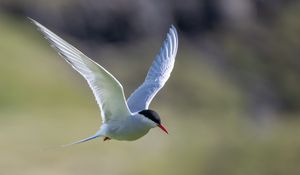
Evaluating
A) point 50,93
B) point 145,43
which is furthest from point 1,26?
point 145,43

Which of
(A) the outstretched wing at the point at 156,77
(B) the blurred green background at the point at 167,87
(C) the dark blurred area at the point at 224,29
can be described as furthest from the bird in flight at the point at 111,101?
(C) the dark blurred area at the point at 224,29

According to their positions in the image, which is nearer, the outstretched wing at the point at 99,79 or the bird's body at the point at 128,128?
the outstretched wing at the point at 99,79

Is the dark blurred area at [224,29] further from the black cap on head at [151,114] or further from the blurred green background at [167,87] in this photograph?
the black cap on head at [151,114]

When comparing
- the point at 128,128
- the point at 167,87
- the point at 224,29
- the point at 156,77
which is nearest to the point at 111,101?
the point at 128,128

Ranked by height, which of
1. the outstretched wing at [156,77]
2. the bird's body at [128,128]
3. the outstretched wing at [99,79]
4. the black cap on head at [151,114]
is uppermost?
the outstretched wing at [99,79]

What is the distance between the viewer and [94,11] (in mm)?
37469

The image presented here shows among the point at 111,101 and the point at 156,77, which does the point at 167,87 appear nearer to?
the point at 156,77

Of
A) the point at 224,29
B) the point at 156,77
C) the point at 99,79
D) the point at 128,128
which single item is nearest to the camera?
the point at 99,79

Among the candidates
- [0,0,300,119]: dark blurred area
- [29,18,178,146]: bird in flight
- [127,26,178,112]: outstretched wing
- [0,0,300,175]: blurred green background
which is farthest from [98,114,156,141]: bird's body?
[0,0,300,119]: dark blurred area

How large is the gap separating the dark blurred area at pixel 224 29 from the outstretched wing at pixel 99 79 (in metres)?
24.8

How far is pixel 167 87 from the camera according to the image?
3616 centimetres

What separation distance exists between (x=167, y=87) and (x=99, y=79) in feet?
89.0

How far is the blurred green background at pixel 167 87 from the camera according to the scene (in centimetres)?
2425

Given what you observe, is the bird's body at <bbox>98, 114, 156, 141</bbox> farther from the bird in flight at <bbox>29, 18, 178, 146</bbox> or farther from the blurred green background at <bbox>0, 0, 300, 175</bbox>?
the blurred green background at <bbox>0, 0, 300, 175</bbox>
